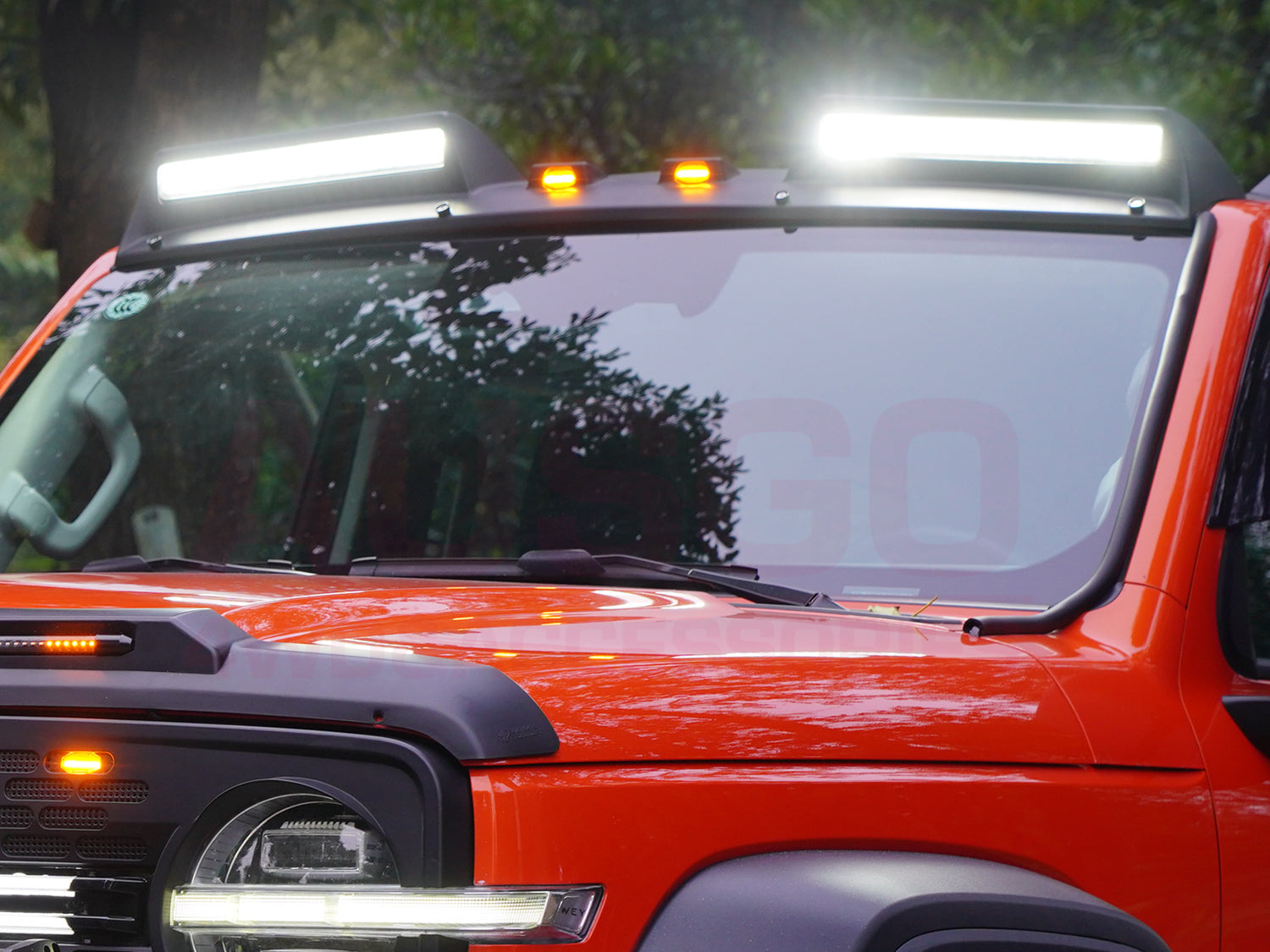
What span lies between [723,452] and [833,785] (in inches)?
39.8

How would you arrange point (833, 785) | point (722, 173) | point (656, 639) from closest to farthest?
point (833, 785) → point (656, 639) → point (722, 173)

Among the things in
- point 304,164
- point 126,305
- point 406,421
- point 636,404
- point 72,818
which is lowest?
point 72,818

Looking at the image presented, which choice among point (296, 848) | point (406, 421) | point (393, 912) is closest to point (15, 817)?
point (296, 848)

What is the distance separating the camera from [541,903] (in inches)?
69.5

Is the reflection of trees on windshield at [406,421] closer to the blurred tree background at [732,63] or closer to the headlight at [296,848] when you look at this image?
the headlight at [296,848]

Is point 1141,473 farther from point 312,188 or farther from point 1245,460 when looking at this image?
point 312,188

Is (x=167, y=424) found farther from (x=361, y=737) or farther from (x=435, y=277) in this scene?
(x=361, y=737)

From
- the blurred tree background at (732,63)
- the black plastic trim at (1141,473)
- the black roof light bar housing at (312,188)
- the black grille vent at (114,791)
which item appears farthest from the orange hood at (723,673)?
the blurred tree background at (732,63)

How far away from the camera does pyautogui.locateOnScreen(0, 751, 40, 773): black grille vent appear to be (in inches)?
75.3

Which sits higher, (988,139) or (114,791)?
(988,139)

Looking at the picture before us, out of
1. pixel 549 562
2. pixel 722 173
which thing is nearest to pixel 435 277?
pixel 722 173

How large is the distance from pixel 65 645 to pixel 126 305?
1611mm

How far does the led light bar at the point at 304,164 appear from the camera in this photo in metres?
3.25

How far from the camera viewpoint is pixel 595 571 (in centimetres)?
261
